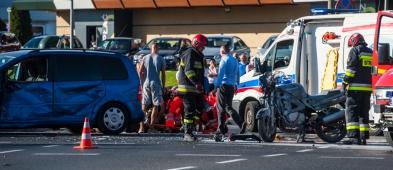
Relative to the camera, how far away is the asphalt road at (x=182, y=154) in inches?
455

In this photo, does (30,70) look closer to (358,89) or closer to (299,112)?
(299,112)

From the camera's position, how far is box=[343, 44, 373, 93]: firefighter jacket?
15.1 metres

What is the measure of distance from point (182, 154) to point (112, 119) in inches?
193

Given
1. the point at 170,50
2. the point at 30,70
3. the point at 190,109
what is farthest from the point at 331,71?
the point at 170,50

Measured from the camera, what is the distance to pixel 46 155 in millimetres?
12906

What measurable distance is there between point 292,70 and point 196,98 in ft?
11.6

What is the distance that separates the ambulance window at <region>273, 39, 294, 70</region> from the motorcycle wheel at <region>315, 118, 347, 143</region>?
3.34 metres

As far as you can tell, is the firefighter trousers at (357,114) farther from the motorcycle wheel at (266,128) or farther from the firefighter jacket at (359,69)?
the motorcycle wheel at (266,128)

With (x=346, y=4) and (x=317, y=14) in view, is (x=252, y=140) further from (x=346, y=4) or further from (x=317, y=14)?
(x=346, y=4)

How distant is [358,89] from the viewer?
15.2 m

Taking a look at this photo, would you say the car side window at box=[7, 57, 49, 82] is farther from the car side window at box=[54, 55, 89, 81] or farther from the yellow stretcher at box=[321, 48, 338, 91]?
the yellow stretcher at box=[321, 48, 338, 91]

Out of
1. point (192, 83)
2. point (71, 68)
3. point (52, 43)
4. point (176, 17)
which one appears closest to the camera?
point (192, 83)

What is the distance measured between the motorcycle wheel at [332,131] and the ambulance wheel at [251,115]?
3066mm

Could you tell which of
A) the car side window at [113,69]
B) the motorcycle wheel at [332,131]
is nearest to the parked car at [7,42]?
the car side window at [113,69]
